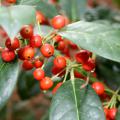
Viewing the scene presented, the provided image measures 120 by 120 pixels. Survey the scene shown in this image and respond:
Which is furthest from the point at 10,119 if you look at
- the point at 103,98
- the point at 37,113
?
the point at 103,98

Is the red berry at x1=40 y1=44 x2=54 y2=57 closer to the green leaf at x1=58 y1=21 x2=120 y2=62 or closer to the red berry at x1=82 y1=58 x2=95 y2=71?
the green leaf at x1=58 y1=21 x2=120 y2=62

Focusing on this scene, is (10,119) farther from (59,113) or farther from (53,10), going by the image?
(59,113)

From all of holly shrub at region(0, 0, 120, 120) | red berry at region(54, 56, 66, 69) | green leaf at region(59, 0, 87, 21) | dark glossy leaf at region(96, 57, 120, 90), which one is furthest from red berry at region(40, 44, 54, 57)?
green leaf at region(59, 0, 87, 21)

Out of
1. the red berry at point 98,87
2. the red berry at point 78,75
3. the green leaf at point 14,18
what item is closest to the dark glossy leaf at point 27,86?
the red berry at point 78,75

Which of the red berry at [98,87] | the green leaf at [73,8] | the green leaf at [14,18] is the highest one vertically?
→ the green leaf at [14,18]

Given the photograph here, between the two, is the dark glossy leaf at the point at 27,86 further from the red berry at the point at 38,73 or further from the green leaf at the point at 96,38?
the green leaf at the point at 96,38

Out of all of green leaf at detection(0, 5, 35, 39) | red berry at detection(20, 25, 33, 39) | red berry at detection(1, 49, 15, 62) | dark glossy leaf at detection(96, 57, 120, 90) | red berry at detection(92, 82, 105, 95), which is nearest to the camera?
green leaf at detection(0, 5, 35, 39)
